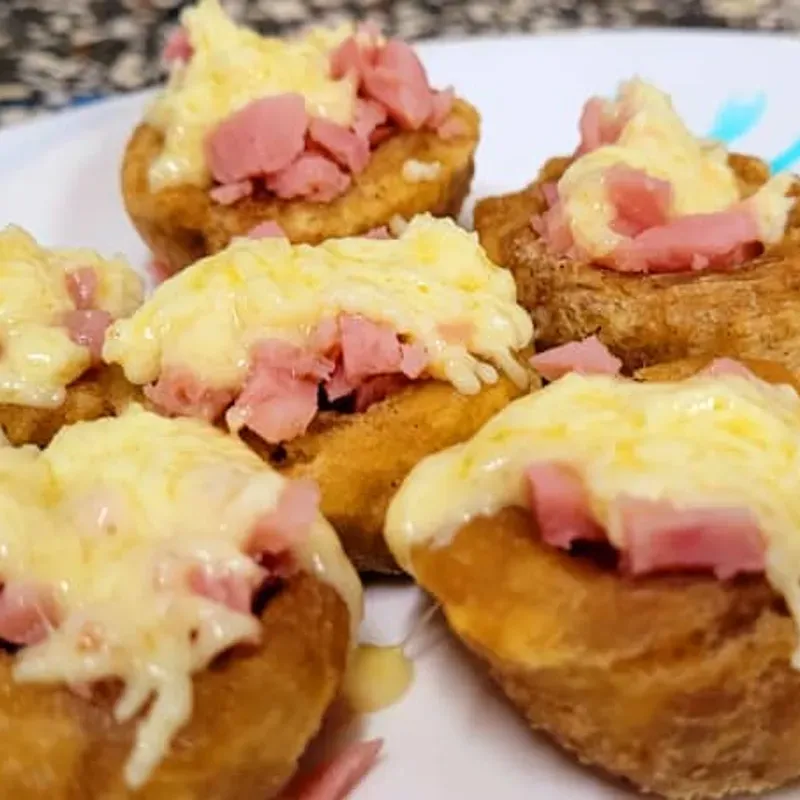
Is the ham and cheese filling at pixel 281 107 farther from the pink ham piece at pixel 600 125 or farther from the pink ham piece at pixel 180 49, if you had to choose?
the pink ham piece at pixel 600 125

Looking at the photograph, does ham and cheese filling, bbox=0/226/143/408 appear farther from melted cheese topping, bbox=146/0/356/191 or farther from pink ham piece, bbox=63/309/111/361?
melted cheese topping, bbox=146/0/356/191

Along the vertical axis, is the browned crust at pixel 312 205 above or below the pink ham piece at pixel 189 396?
below

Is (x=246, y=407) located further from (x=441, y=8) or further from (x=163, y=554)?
(x=441, y=8)

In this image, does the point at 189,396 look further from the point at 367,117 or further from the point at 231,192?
the point at 367,117

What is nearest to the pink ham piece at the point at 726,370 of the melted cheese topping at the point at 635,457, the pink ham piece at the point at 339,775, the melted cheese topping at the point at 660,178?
the melted cheese topping at the point at 635,457

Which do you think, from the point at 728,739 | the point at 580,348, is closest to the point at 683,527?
the point at 728,739

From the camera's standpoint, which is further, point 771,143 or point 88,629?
point 771,143
